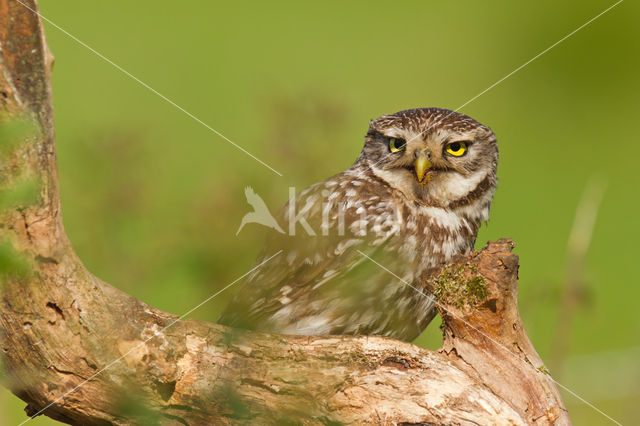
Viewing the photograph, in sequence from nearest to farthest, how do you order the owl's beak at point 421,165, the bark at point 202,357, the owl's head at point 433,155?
1. the bark at point 202,357
2. the owl's beak at point 421,165
3. the owl's head at point 433,155

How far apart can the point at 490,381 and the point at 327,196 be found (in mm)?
1507

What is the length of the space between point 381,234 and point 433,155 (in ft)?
1.74

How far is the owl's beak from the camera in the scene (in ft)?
13.4

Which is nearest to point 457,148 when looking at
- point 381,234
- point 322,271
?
point 381,234

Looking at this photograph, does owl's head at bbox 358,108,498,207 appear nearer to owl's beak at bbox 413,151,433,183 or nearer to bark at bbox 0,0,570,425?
owl's beak at bbox 413,151,433,183

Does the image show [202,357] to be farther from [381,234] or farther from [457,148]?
[457,148]

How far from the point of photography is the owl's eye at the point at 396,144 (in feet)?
14.1

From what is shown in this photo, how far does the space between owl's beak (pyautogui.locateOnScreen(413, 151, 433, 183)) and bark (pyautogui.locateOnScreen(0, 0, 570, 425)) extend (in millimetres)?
932

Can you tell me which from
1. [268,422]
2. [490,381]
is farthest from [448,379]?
[268,422]

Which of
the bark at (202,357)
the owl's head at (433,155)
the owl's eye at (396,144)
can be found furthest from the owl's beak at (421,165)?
the bark at (202,357)

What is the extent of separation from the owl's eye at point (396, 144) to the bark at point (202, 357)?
3.94 ft

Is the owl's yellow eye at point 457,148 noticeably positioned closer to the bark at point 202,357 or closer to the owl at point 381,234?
the owl at point 381,234

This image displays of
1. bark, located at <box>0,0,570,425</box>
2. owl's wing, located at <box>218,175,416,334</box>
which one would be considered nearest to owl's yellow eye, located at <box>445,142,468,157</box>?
owl's wing, located at <box>218,175,416,334</box>

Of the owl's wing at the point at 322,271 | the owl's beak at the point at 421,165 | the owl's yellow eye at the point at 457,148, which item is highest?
the owl's yellow eye at the point at 457,148
